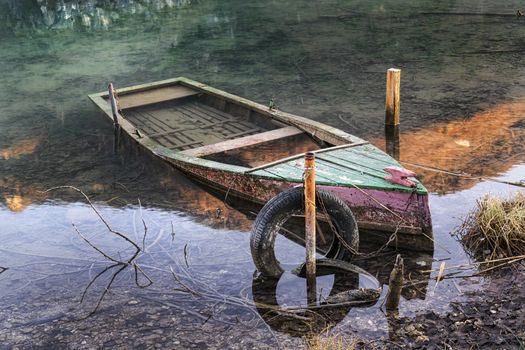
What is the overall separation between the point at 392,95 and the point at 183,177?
402 centimetres

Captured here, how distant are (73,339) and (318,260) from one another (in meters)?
2.70

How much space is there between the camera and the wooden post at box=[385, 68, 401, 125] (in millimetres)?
10289

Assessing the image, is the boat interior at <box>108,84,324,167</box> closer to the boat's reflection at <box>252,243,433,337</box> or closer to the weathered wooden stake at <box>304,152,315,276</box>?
the boat's reflection at <box>252,243,433,337</box>

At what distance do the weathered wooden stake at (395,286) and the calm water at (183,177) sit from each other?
0.14 metres

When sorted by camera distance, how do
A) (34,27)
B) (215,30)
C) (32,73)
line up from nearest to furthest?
(32,73) < (215,30) < (34,27)

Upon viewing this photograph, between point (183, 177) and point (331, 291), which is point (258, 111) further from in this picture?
point (331, 291)

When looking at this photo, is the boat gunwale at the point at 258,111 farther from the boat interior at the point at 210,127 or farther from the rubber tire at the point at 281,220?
the rubber tire at the point at 281,220

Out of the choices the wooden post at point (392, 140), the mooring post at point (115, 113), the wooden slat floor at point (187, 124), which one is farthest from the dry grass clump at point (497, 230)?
the mooring post at point (115, 113)

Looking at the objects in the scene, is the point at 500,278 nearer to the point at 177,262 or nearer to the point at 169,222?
the point at 177,262

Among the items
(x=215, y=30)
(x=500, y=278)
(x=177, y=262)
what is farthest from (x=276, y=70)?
(x=500, y=278)

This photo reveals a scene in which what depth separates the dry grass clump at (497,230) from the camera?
640 centimetres

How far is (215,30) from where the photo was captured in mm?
21375

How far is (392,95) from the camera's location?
34.3 feet

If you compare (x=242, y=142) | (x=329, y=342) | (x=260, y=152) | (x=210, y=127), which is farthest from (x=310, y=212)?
(x=210, y=127)
